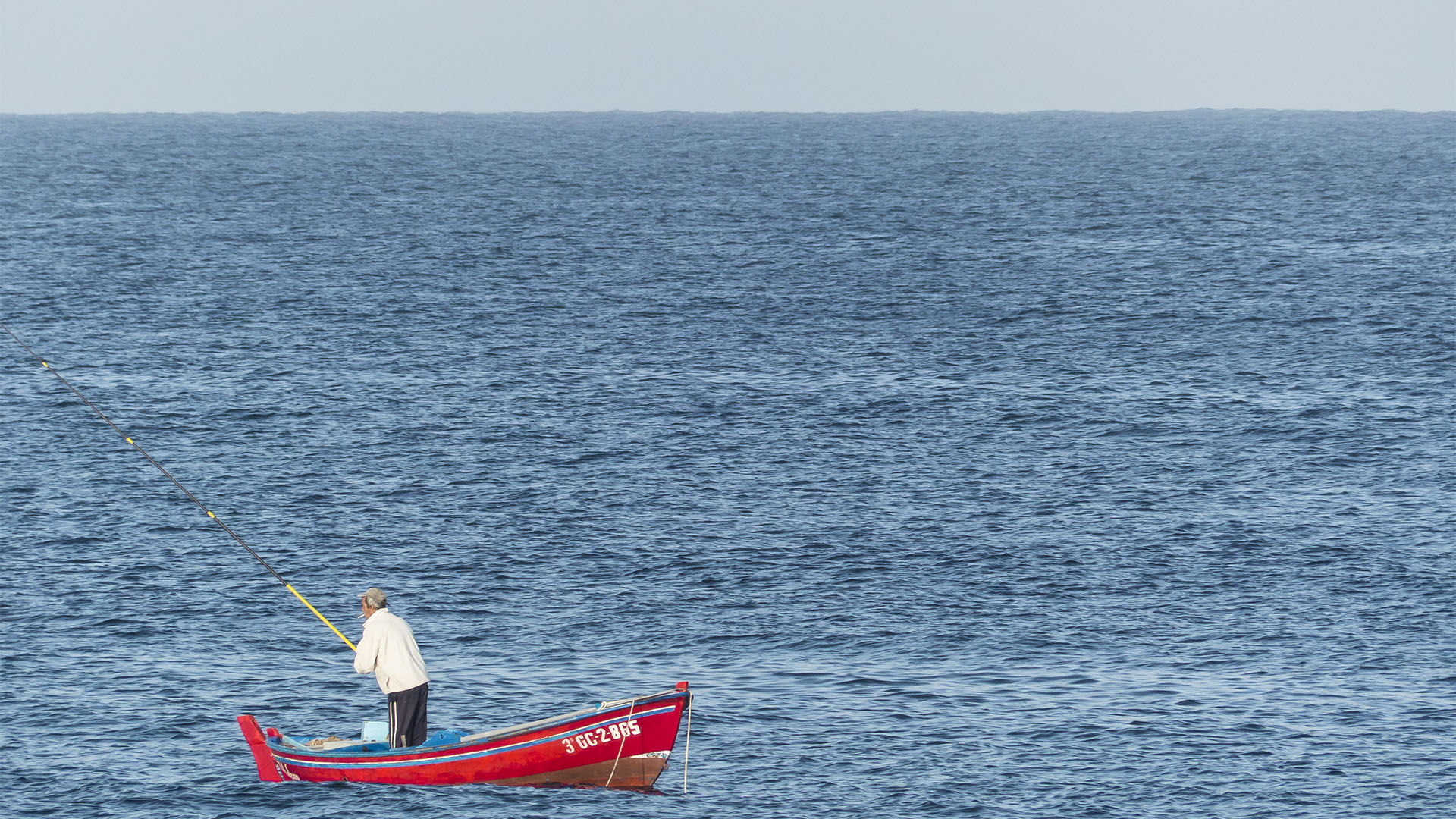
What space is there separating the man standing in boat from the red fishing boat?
3.37 feet

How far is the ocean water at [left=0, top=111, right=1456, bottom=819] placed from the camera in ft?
121

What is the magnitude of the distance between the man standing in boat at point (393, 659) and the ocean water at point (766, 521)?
2.30 meters

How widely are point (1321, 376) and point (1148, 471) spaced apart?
20.1 meters

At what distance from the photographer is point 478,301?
323 feet

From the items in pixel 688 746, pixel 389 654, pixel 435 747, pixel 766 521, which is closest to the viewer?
pixel 389 654

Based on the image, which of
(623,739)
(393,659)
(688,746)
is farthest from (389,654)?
(688,746)

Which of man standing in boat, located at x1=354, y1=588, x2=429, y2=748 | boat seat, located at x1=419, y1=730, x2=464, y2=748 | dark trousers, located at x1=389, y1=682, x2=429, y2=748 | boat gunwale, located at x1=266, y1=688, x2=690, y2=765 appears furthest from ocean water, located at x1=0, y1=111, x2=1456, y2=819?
man standing in boat, located at x1=354, y1=588, x2=429, y2=748

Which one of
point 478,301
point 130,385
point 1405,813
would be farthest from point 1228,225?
point 1405,813

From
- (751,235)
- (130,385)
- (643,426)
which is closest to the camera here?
(643,426)

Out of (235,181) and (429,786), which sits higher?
(235,181)

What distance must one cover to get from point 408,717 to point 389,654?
5.13ft

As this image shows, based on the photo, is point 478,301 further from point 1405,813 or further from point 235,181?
point 235,181

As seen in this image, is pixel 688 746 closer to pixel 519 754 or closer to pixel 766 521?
pixel 519 754

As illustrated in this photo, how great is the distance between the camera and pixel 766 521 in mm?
56188
